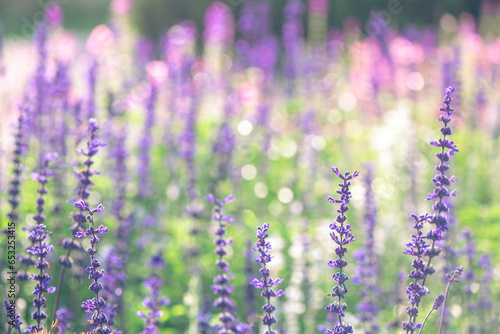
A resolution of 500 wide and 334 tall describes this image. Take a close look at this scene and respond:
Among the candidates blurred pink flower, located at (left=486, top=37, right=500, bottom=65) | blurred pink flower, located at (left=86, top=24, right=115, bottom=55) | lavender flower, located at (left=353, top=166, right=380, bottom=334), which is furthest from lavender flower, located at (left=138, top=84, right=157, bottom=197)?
blurred pink flower, located at (left=486, top=37, right=500, bottom=65)

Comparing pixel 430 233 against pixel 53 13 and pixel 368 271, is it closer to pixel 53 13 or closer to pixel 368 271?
pixel 368 271

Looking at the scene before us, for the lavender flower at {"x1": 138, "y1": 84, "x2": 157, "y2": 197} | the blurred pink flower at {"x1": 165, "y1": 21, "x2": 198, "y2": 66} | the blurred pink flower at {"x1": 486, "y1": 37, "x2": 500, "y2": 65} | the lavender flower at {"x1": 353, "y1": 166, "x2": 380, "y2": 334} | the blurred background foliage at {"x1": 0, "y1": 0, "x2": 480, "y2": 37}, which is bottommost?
the lavender flower at {"x1": 353, "y1": 166, "x2": 380, "y2": 334}

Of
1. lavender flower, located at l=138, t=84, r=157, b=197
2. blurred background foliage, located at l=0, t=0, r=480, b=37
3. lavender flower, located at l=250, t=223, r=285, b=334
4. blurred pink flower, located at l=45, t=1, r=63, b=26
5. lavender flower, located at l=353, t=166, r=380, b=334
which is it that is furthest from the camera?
blurred background foliage, located at l=0, t=0, r=480, b=37

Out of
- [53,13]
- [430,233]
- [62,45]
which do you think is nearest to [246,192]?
[53,13]

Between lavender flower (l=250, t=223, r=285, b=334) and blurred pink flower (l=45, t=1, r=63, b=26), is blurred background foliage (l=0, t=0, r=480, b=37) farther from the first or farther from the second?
lavender flower (l=250, t=223, r=285, b=334)

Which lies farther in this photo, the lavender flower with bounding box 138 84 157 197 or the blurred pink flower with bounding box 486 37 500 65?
the blurred pink flower with bounding box 486 37 500 65

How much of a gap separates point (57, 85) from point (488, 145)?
487 centimetres

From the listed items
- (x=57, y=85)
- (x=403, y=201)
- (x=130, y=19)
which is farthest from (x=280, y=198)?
(x=130, y=19)

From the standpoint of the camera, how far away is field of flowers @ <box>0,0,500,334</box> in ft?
8.48

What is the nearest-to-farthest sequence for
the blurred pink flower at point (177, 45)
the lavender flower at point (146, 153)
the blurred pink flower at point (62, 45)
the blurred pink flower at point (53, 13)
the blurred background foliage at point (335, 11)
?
the lavender flower at point (146, 153) < the blurred pink flower at point (53, 13) < the blurred pink flower at point (177, 45) < the blurred pink flower at point (62, 45) < the blurred background foliage at point (335, 11)

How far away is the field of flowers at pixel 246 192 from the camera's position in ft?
8.48

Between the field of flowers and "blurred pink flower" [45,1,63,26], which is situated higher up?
"blurred pink flower" [45,1,63,26]

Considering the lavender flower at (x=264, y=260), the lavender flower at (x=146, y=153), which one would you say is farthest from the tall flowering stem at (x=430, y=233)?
the lavender flower at (x=146, y=153)

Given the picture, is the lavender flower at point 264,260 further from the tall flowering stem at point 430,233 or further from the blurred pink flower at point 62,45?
the blurred pink flower at point 62,45
